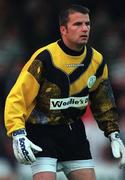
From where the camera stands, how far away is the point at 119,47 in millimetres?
13102

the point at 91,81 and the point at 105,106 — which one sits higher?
the point at 91,81

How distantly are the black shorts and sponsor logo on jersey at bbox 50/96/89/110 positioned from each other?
17cm

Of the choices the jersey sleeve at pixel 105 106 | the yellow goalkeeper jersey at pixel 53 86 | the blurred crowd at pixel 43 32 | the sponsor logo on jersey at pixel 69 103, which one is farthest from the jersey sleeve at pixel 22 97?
the blurred crowd at pixel 43 32

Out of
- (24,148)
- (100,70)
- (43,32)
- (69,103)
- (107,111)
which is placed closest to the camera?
(24,148)

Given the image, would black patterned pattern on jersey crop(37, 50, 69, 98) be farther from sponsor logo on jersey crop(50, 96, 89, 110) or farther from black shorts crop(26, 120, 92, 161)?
black shorts crop(26, 120, 92, 161)

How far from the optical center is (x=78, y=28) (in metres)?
7.19

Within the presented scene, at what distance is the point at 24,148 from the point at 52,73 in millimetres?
647

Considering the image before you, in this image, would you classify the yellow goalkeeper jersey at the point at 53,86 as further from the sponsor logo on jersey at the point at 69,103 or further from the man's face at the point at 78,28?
the man's face at the point at 78,28

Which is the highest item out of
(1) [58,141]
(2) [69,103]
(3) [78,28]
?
(3) [78,28]

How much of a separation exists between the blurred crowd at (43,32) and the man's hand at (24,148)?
4722 mm

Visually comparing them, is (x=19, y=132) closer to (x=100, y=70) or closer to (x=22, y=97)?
(x=22, y=97)

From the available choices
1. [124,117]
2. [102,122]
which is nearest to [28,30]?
[124,117]

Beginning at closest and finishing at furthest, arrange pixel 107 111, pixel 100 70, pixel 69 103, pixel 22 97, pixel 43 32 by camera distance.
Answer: pixel 22 97, pixel 69 103, pixel 100 70, pixel 107 111, pixel 43 32

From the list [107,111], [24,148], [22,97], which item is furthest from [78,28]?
[24,148]
